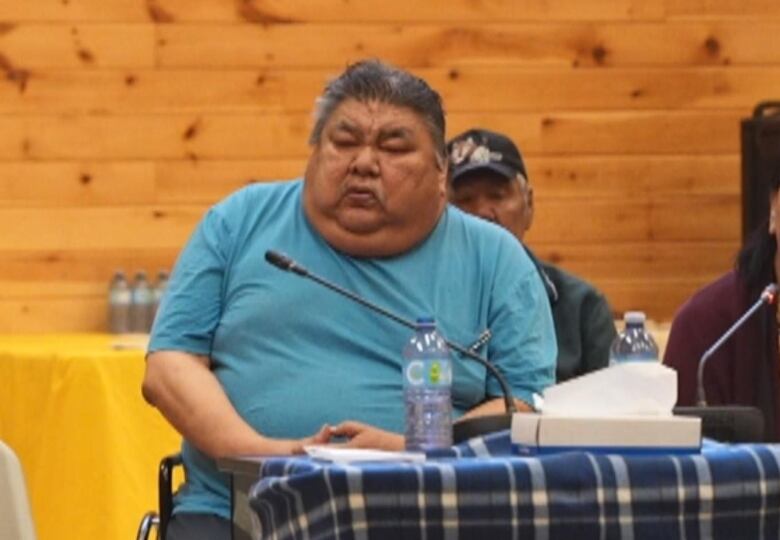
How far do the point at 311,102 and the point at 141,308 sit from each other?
92 centimetres

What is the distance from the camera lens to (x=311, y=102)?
6910mm

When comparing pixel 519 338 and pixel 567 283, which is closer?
pixel 519 338

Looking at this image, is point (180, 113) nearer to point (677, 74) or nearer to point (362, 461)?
point (677, 74)

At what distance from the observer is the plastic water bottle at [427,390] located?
3.02 metres

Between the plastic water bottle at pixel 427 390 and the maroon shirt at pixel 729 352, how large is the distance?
0.73 m

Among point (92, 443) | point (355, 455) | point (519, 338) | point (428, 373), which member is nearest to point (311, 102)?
point (92, 443)

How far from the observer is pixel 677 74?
284 inches

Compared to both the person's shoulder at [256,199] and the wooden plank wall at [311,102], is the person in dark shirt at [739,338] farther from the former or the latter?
the wooden plank wall at [311,102]

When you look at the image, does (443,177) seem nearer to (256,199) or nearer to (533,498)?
(256,199)

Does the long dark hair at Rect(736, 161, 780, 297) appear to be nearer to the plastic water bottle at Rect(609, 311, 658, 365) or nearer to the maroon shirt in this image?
the maroon shirt

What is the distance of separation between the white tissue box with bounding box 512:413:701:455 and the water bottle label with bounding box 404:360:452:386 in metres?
0.68

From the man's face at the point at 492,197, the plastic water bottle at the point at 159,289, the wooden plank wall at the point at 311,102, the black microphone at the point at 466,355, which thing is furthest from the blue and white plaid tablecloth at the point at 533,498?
the wooden plank wall at the point at 311,102

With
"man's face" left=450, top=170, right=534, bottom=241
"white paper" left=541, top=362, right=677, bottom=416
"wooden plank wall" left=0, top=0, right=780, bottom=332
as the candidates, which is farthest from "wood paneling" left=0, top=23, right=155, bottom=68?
"white paper" left=541, top=362, right=677, bottom=416

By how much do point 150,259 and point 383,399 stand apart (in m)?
3.40
